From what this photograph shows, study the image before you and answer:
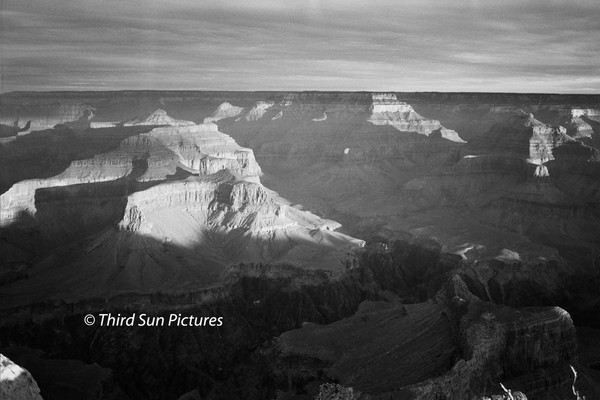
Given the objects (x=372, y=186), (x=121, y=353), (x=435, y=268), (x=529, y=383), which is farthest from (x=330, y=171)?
(x=529, y=383)

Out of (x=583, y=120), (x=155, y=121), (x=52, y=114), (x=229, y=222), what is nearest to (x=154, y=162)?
(x=229, y=222)

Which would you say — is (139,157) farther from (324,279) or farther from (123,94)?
(123,94)

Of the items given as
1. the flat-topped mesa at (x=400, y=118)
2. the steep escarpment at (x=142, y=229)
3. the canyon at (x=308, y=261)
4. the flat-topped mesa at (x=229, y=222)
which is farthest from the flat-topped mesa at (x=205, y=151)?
the flat-topped mesa at (x=400, y=118)

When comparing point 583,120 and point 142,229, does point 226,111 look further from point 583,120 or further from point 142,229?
point 142,229

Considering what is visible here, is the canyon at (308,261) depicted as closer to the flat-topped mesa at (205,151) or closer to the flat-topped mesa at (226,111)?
the flat-topped mesa at (205,151)

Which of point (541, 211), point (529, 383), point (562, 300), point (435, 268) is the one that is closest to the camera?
point (529, 383)

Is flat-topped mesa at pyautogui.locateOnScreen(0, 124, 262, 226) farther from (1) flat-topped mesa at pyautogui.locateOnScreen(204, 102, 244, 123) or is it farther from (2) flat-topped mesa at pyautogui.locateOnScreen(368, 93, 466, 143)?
(1) flat-topped mesa at pyautogui.locateOnScreen(204, 102, 244, 123)

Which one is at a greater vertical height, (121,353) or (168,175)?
(168,175)
